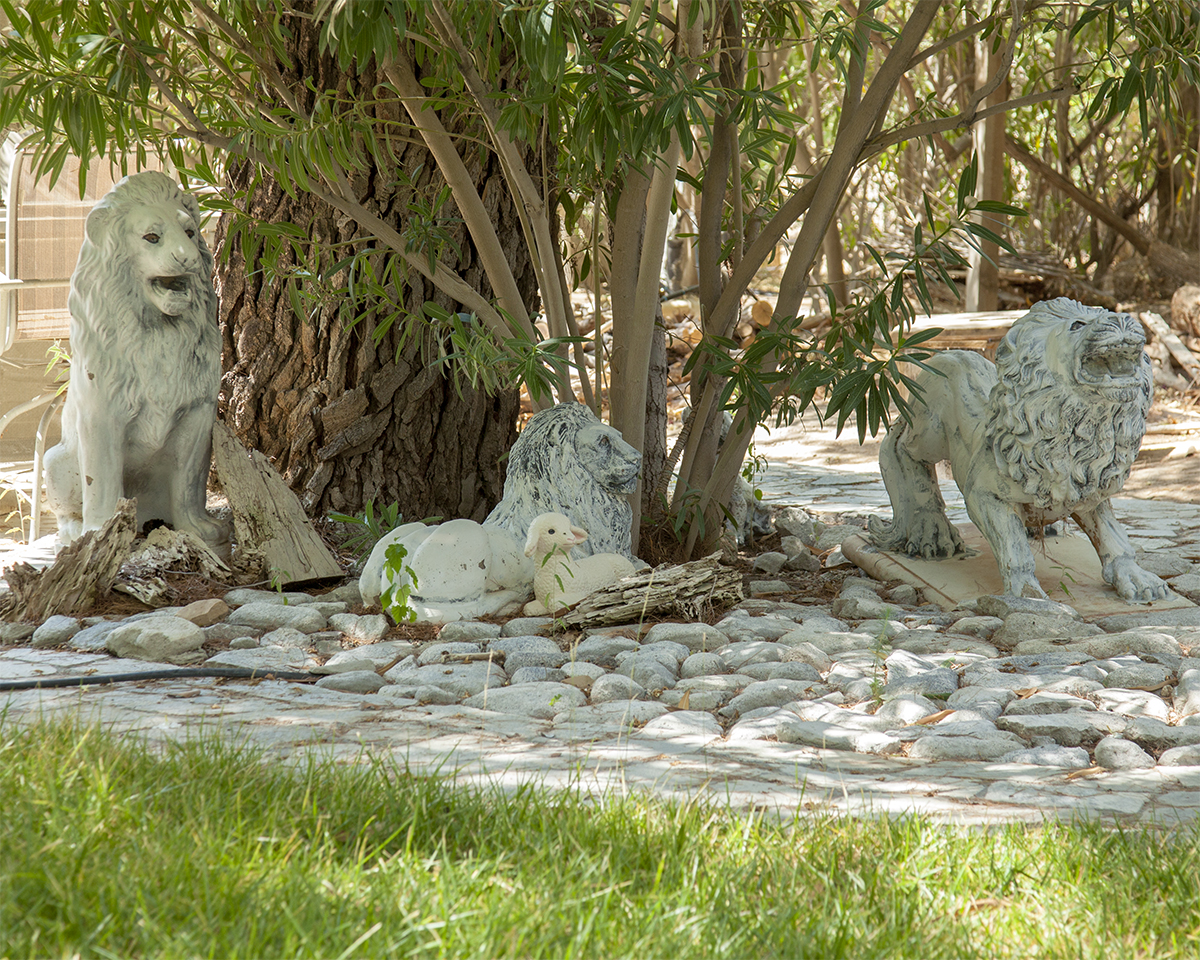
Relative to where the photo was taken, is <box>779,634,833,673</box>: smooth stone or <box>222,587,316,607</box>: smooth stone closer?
<box>779,634,833,673</box>: smooth stone

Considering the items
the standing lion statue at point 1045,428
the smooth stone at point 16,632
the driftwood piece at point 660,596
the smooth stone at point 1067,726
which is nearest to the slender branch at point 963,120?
the standing lion statue at point 1045,428

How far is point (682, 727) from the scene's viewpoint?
277 cm

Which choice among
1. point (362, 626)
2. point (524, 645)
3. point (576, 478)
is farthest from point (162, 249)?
point (524, 645)

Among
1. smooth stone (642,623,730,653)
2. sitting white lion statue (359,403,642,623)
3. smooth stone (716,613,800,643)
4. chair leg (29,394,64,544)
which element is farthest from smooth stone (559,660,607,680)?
chair leg (29,394,64,544)

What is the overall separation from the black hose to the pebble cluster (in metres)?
0.09

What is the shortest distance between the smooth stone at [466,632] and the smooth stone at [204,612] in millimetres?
744

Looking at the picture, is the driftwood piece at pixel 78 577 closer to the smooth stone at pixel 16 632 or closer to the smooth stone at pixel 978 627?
the smooth stone at pixel 16 632

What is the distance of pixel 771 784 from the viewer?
7.63 feet

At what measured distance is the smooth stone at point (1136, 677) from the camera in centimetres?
315

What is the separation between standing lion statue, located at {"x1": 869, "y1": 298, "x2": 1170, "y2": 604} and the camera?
3793mm

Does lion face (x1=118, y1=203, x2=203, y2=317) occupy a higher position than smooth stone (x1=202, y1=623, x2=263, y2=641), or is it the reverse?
lion face (x1=118, y1=203, x2=203, y2=317)

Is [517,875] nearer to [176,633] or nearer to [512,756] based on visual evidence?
[512,756]

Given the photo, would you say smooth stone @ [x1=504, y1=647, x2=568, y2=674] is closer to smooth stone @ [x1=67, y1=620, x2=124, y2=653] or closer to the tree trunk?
smooth stone @ [x1=67, y1=620, x2=124, y2=653]

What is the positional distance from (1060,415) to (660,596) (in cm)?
144
